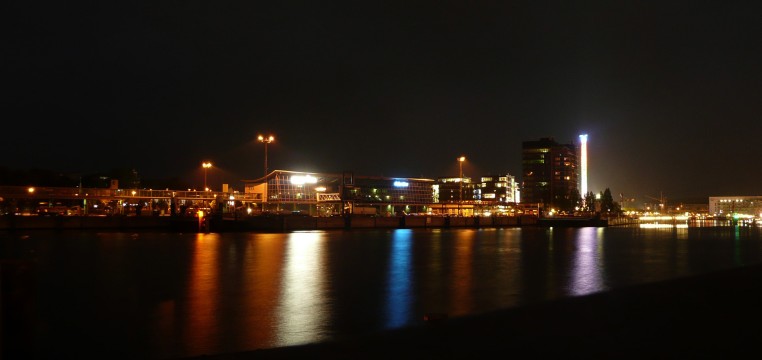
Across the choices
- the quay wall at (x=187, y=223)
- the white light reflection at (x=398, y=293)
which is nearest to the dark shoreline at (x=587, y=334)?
the white light reflection at (x=398, y=293)

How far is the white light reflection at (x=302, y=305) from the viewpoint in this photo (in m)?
8.86

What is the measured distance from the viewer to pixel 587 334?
7.82 metres

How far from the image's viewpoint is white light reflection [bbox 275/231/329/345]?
886 centimetres

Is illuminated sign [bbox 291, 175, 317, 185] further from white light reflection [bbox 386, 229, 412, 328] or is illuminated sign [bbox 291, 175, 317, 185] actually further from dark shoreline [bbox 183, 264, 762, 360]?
dark shoreline [bbox 183, 264, 762, 360]

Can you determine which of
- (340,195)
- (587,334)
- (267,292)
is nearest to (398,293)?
(267,292)

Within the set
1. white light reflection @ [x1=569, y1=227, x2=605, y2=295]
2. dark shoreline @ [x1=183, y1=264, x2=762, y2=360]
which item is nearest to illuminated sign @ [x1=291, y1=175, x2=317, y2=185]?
white light reflection @ [x1=569, y1=227, x2=605, y2=295]

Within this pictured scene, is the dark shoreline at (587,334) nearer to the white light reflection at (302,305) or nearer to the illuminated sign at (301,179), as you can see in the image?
the white light reflection at (302,305)

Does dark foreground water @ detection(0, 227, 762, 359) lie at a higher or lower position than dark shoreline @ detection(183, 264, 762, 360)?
lower

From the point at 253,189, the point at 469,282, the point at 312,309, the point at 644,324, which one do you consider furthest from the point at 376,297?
the point at 253,189

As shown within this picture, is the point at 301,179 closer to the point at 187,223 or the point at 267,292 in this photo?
the point at 187,223

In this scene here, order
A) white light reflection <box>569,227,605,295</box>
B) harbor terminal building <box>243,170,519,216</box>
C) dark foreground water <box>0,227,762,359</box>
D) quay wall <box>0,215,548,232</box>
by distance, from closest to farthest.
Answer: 1. dark foreground water <box>0,227,762,359</box>
2. white light reflection <box>569,227,605,295</box>
3. quay wall <box>0,215,548,232</box>
4. harbor terminal building <box>243,170,519,216</box>

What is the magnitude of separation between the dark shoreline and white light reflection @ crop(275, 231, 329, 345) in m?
1.74

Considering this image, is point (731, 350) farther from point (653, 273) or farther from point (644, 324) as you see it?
point (653, 273)

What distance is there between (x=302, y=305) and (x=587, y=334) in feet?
19.5
